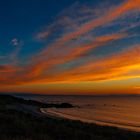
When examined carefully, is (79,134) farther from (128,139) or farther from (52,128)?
(128,139)

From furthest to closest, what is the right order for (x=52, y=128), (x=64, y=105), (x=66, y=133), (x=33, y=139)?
(x=64, y=105) < (x=52, y=128) < (x=66, y=133) < (x=33, y=139)

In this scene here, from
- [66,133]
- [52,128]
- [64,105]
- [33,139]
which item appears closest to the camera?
[33,139]

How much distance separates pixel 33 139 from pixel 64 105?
95.4 m

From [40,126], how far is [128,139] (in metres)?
6.20

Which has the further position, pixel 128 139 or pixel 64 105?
pixel 64 105

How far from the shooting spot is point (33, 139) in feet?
47.9

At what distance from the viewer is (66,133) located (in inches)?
739

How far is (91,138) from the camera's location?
1794cm

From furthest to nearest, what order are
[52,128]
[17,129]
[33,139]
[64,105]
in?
[64,105]
[52,128]
[17,129]
[33,139]

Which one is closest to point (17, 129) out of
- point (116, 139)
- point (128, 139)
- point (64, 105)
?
point (116, 139)

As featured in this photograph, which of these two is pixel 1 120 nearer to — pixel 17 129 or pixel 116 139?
pixel 17 129

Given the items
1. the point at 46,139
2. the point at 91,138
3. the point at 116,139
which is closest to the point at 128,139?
the point at 116,139

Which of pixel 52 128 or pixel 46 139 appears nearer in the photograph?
pixel 46 139

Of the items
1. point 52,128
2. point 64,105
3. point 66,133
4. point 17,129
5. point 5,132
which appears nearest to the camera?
point 5,132
